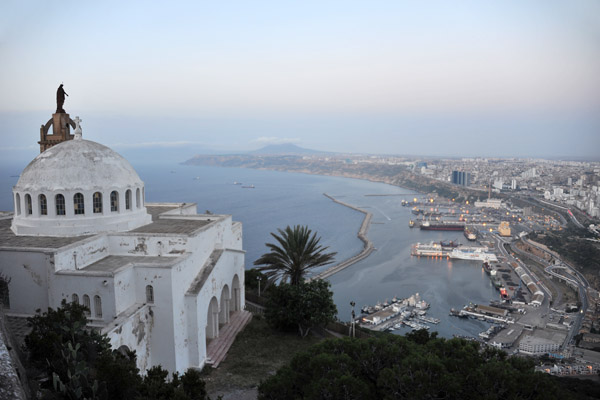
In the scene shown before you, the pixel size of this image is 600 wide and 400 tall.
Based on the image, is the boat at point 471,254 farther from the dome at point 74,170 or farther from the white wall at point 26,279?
the white wall at point 26,279

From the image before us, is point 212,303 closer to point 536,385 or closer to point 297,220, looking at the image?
point 536,385

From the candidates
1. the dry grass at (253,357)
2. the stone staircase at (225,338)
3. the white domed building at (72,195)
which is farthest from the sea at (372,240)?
the white domed building at (72,195)

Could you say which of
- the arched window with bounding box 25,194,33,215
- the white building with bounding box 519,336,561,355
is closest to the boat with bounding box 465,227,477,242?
the white building with bounding box 519,336,561,355

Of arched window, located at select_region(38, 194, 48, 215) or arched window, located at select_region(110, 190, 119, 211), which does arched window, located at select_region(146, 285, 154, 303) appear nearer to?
arched window, located at select_region(110, 190, 119, 211)

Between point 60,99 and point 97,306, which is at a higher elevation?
point 60,99

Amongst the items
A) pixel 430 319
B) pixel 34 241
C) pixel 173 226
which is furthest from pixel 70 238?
pixel 430 319

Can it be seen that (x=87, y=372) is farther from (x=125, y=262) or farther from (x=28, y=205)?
(x=28, y=205)
